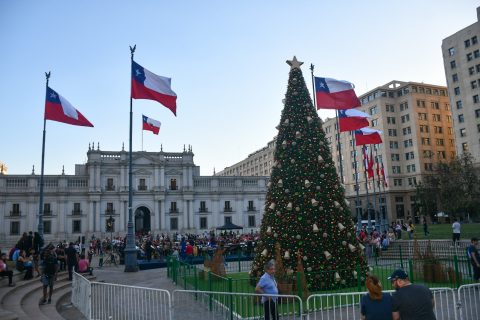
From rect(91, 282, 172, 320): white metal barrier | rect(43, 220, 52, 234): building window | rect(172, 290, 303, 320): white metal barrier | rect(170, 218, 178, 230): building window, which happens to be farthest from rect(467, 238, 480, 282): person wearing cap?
rect(43, 220, 52, 234): building window

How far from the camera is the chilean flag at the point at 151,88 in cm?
1920

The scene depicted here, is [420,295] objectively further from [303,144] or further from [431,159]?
[431,159]

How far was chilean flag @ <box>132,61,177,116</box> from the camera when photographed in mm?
19203

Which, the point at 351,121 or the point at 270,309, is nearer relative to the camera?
the point at 270,309

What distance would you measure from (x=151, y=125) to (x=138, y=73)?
32.1ft

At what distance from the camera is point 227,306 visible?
8.84 meters

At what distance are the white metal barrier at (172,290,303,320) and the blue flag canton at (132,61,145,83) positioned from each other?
11.6m

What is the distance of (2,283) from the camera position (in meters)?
14.4

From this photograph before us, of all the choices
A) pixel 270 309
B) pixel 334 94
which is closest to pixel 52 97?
pixel 334 94

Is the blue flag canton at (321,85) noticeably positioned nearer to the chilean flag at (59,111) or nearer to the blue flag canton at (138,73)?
the blue flag canton at (138,73)

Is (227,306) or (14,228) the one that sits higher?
(14,228)

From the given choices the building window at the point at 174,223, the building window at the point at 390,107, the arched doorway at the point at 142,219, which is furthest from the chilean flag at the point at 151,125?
the building window at the point at 390,107

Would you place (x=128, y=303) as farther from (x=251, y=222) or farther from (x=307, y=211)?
(x=251, y=222)

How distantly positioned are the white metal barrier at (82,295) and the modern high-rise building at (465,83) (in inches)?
2242
